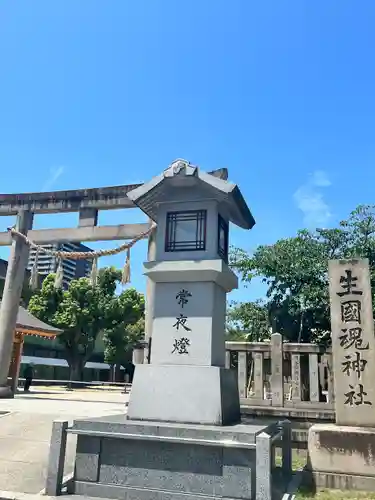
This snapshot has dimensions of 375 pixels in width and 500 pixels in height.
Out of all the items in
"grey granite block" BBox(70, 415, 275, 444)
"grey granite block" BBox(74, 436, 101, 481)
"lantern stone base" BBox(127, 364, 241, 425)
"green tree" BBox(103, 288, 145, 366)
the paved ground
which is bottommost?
the paved ground

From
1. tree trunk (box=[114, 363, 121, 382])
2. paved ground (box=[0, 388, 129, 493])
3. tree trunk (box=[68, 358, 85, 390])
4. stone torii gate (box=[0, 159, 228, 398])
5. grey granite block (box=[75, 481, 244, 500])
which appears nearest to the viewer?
grey granite block (box=[75, 481, 244, 500])

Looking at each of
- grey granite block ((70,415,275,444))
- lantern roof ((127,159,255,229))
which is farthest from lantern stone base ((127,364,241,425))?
lantern roof ((127,159,255,229))

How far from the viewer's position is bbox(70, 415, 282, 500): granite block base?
4461 mm

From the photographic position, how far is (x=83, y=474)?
496 cm

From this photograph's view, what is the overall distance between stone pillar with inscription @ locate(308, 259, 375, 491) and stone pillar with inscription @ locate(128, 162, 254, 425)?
143cm

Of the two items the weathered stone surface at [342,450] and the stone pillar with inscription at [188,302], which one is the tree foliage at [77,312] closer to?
the stone pillar with inscription at [188,302]

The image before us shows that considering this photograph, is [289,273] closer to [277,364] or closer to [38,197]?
[277,364]

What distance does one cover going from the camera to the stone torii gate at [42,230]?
14.0 meters

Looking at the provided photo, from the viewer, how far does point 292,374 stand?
333 inches

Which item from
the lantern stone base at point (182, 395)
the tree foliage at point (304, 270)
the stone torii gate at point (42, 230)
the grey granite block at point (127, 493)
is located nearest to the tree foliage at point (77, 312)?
the stone torii gate at point (42, 230)

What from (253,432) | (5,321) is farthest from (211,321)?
(5,321)

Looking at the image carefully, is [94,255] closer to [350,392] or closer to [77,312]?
[350,392]

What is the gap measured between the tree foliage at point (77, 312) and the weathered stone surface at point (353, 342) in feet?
86.8

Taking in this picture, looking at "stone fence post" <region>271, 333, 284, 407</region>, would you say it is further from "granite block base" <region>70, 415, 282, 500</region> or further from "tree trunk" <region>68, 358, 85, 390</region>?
"tree trunk" <region>68, 358, 85, 390</region>
